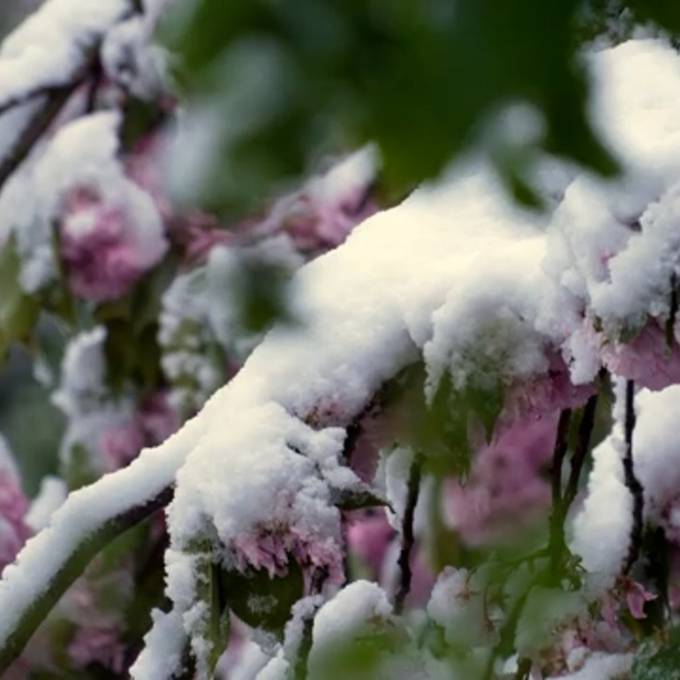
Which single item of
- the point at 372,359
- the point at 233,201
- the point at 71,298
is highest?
the point at 233,201

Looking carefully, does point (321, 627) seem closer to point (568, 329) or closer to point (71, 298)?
point (568, 329)

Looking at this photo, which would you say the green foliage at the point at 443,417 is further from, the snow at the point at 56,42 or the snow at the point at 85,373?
the snow at the point at 85,373

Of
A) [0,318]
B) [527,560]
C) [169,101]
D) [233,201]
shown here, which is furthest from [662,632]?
[169,101]

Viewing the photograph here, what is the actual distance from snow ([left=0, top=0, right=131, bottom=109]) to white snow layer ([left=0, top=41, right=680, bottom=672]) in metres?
0.73

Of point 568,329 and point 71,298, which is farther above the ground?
point 568,329

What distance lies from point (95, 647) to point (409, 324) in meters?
0.71

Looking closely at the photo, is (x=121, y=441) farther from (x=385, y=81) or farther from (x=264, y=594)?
(x=385, y=81)

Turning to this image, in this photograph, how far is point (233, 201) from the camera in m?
0.30

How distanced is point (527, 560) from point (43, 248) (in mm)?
899

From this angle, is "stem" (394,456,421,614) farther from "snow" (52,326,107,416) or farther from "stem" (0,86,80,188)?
"snow" (52,326,107,416)

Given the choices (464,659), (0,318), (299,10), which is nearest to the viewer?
(299,10)

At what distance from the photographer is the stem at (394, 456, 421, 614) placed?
68 cm

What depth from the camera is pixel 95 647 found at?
1.33 meters

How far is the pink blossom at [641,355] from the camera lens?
646mm
